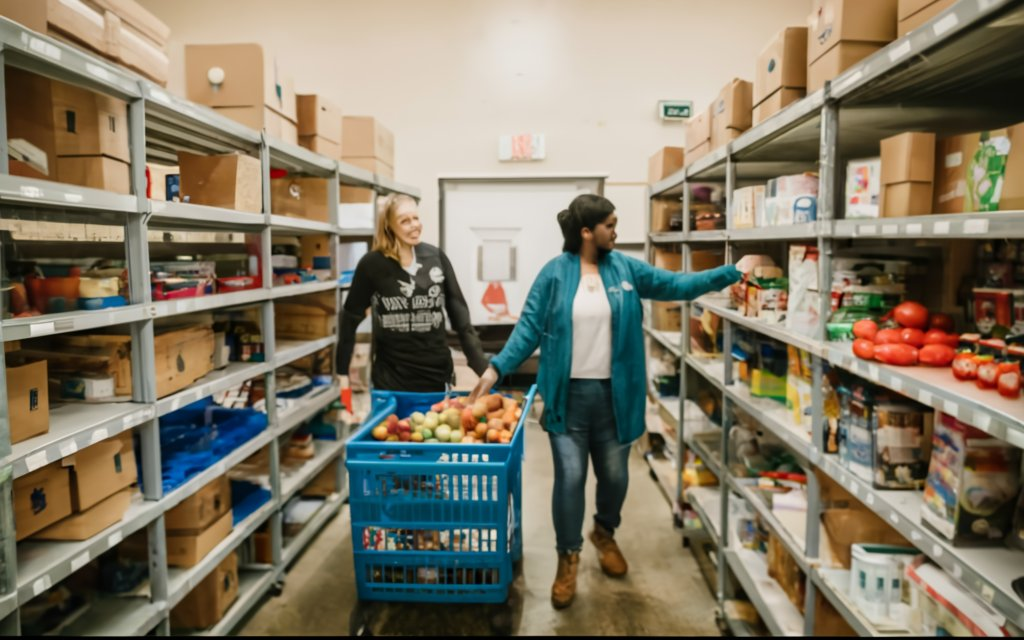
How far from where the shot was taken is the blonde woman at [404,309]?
3.20 m

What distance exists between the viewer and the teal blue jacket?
8.78ft

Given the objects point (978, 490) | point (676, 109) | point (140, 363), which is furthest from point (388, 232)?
point (676, 109)

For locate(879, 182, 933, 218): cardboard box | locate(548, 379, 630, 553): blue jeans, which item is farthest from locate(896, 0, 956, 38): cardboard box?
locate(548, 379, 630, 553): blue jeans

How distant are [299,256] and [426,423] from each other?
1862 millimetres

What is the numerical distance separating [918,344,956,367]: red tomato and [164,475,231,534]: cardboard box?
2.41 meters

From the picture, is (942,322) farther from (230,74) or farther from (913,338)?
(230,74)

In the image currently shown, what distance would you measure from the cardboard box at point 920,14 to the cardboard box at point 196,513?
2.66m

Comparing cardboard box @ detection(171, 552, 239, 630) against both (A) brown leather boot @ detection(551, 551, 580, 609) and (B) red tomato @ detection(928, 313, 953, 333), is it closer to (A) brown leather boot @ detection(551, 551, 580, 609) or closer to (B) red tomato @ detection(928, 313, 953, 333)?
(A) brown leather boot @ detection(551, 551, 580, 609)

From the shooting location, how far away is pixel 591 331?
270 centimetres

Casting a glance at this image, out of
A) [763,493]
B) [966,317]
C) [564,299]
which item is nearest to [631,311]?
[564,299]

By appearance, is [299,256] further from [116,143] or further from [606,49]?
[606,49]

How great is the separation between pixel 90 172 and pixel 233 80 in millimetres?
1181

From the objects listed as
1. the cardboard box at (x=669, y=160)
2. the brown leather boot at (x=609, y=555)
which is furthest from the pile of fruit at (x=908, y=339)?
the cardboard box at (x=669, y=160)

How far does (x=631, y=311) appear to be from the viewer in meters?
2.69
